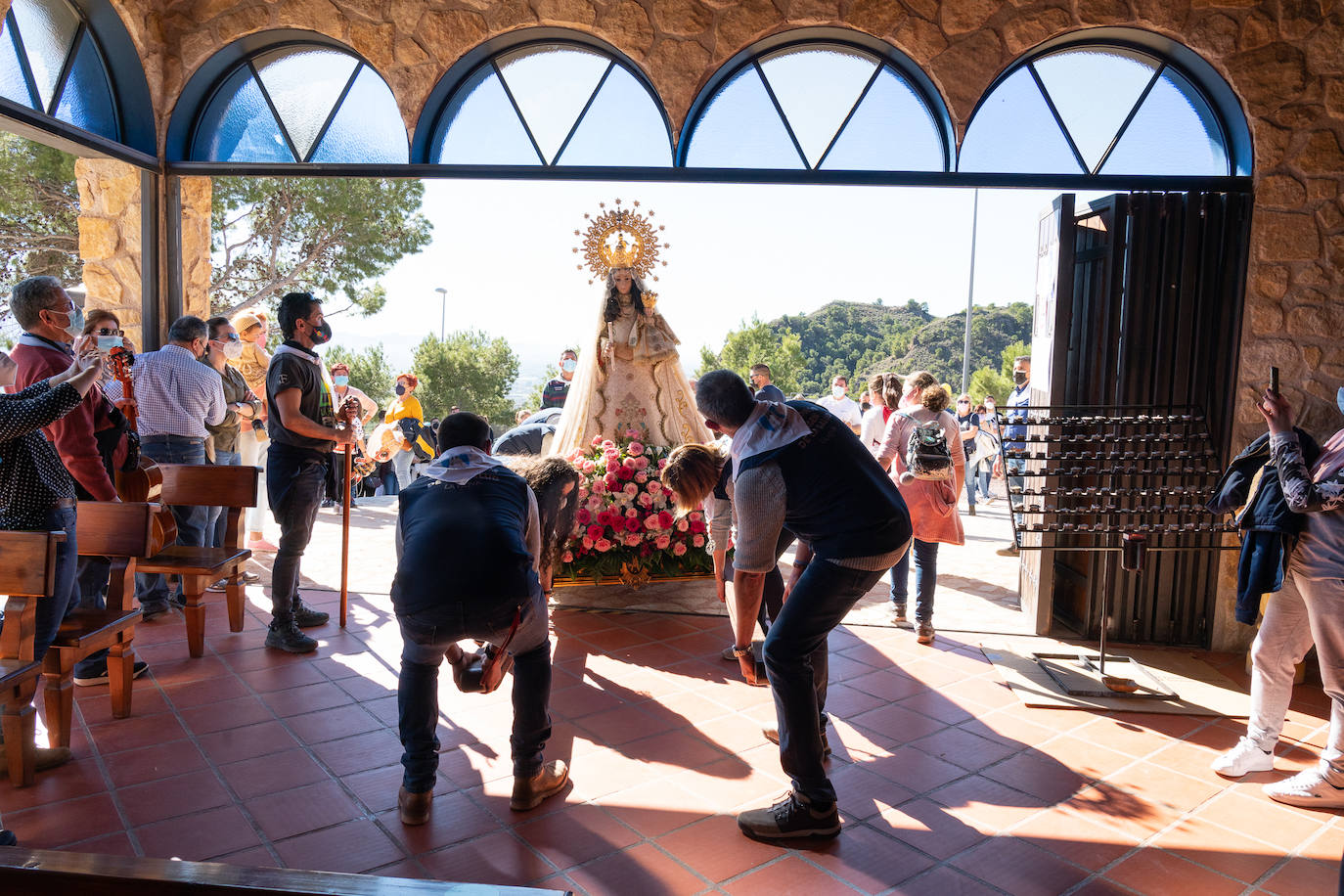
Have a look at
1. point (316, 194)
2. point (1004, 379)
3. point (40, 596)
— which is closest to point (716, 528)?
point (40, 596)

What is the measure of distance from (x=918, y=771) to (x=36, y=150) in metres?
17.6

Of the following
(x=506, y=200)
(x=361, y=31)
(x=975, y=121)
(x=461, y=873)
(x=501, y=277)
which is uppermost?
(x=506, y=200)

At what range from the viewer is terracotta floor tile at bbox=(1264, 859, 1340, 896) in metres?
2.88

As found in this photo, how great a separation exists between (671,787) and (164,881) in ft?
8.12

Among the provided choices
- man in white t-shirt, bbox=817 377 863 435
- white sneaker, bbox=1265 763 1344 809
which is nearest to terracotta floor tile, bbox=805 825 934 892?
white sneaker, bbox=1265 763 1344 809

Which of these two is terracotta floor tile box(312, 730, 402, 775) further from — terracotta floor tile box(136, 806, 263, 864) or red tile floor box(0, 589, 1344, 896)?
terracotta floor tile box(136, 806, 263, 864)

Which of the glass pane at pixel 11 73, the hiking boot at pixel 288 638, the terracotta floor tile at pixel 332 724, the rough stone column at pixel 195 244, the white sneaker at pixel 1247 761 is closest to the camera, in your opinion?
the white sneaker at pixel 1247 761

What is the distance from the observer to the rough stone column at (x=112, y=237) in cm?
614

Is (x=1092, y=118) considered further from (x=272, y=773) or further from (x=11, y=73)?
(x=11, y=73)

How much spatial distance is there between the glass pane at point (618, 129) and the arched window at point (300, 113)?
124 centimetres

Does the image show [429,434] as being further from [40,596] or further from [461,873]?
[461,873]

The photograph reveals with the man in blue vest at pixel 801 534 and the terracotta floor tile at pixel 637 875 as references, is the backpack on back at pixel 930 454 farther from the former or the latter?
the terracotta floor tile at pixel 637 875

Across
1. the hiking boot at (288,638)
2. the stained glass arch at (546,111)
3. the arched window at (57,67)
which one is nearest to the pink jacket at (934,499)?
the stained glass arch at (546,111)

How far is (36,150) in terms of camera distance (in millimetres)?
15094
